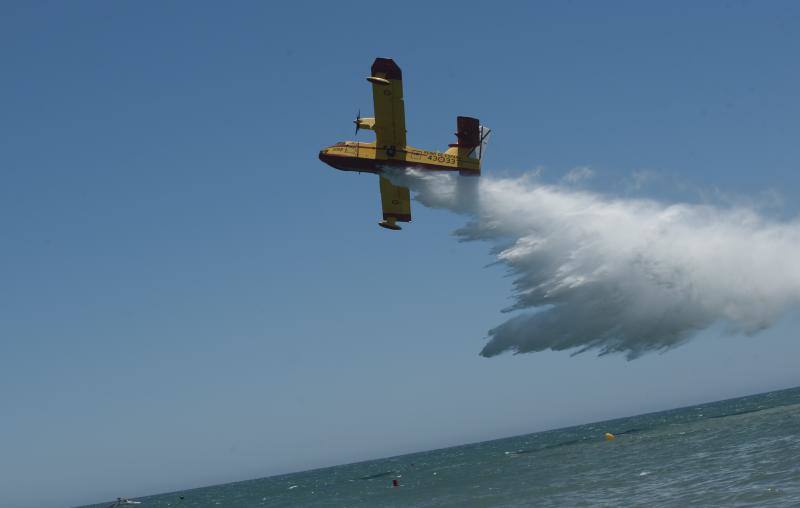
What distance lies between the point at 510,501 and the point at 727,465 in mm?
7736

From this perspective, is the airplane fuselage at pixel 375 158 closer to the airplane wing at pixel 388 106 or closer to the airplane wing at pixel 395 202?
the airplane wing at pixel 388 106

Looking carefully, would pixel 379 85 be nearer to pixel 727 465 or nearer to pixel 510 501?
pixel 510 501

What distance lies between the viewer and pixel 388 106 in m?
28.4

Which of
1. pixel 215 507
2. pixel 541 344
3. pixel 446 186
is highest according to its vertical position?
pixel 446 186

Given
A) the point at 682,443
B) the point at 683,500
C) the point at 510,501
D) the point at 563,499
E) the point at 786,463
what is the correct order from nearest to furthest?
the point at 683,500 → the point at 786,463 → the point at 563,499 → the point at 510,501 → the point at 682,443

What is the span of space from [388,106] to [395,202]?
5720 millimetres

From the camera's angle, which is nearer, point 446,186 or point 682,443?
point 446,186

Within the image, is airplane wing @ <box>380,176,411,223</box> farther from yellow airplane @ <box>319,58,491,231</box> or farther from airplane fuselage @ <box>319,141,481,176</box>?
airplane fuselage @ <box>319,141,481,176</box>

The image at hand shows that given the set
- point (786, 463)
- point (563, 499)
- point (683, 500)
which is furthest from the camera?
point (563, 499)

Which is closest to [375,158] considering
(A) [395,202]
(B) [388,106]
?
(B) [388,106]

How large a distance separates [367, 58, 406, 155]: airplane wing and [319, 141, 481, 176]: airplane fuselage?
174 millimetres

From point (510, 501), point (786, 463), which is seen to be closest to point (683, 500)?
point (786, 463)

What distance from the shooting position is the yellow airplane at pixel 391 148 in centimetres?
2798

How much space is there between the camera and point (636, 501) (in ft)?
68.0
